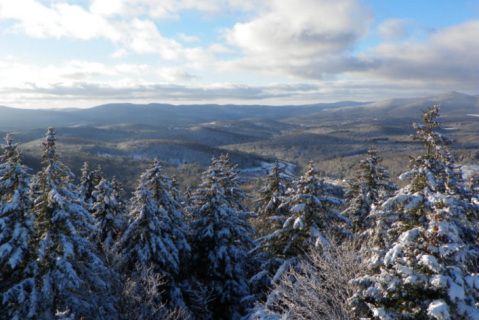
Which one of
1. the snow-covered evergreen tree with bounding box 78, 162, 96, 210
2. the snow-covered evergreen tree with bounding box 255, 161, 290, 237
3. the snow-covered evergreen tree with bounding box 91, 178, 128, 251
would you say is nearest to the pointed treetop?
the snow-covered evergreen tree with bounding box 91, 178, 128, 251

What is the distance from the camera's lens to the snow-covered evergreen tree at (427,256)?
761 cm

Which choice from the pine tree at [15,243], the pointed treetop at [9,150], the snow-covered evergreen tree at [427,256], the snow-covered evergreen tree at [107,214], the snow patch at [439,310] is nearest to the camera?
the snow patch at [439,310]

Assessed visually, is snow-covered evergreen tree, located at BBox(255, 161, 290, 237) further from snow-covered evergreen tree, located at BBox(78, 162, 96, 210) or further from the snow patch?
snow-covered evergreen tree, located at BBox(78, 162, 96, 210)

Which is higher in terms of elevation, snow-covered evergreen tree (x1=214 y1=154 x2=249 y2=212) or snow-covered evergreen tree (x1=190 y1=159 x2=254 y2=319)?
snow-covered evergreen tree (x1=214 y1=154 x2=249 y2=212)

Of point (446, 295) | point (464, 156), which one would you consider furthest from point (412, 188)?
point (464, 156)

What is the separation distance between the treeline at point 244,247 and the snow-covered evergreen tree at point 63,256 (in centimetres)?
6

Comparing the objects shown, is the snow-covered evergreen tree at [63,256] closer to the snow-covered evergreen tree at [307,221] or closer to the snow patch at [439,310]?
the snow-covered evergreen tree at [307,221]

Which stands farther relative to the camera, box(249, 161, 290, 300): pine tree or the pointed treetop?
box(249, 161, 290, 300): pine tree

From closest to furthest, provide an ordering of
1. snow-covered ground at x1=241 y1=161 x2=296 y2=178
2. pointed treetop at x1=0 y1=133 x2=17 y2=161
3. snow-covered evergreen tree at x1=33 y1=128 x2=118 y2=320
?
snow-covered evergreen tree at x1=33 y1=128 x2=118 y2=320
pointed treetop at x1=0 y1=133 x2=17 y2=161
snow-covered ground at x1=241 y1=161 x2=296 y2=178

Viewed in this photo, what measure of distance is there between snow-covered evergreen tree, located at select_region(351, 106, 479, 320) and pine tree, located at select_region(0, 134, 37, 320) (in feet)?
45.4

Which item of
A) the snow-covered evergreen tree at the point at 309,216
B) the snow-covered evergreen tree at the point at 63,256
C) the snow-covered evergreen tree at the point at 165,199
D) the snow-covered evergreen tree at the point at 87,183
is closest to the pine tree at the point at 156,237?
the snow-covered evergreen tree at the point at 165,199

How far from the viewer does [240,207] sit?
2567 cm

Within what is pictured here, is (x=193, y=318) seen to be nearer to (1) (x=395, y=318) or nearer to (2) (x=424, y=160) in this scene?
(1) (x=395, y=318)

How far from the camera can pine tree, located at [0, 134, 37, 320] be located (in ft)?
41.6
